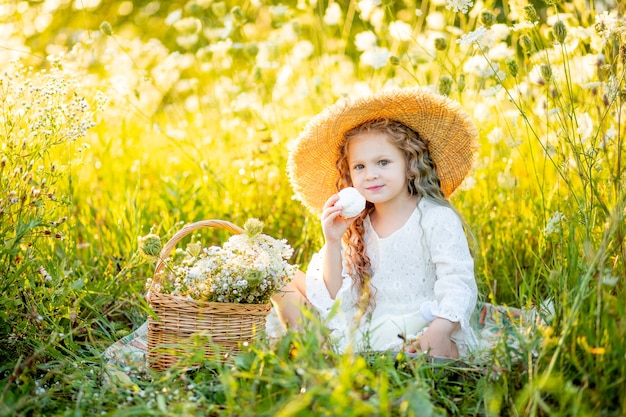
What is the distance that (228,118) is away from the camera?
471 centimetres

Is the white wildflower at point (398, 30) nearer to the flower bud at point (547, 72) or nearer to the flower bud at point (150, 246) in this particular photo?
the flower bud at point (547, 72)

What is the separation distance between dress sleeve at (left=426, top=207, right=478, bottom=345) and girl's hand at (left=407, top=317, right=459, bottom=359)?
0.03 meters

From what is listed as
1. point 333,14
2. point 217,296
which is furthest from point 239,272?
point 333,14

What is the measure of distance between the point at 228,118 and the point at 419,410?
3199mm

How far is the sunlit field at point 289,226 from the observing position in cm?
192

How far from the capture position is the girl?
264 cm

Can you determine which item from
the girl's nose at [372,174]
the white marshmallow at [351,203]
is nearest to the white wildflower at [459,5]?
the girl's nose at [372,174]

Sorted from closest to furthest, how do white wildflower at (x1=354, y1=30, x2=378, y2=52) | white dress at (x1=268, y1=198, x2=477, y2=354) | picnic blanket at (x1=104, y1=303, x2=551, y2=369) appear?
1. picnic blanket at (x1=104, y1=303, x2=551, y2=369)
2. white dress at (x1=268, y1=198, x2=477, y2=354)
3. white wildflower at (x1=354, y1=30, x2=378, y2=52)

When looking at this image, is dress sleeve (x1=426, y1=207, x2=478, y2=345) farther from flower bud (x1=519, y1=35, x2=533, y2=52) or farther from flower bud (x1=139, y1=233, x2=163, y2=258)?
flower bud (x1=139, y1=233, x2=163, y2=258)

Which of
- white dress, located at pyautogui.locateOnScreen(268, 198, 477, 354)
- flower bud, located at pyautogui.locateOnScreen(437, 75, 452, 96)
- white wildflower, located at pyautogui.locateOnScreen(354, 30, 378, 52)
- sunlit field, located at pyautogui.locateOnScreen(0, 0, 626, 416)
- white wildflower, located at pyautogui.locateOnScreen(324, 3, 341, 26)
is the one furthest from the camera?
white wildflower, located at pyautogui.locateOnScreen(324, 3, 341, 26)

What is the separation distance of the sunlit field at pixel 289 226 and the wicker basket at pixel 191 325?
8 cm

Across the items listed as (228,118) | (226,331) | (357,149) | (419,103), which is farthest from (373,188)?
(228,118)

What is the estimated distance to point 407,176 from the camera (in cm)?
279

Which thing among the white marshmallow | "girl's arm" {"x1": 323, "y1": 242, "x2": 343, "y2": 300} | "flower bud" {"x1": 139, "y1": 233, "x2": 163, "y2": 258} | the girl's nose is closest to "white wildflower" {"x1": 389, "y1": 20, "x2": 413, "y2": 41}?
the girl's nose
